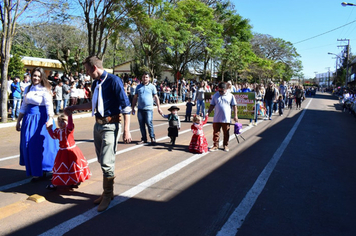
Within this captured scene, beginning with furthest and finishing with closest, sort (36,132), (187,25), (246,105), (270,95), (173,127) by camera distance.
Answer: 1. (187,25)
2. (270,95)
3. (246,105)
4. (173,127)
5. (36,132)

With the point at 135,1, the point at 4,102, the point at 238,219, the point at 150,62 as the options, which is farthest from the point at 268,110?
the point at 150,62

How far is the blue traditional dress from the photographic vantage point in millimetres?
4496

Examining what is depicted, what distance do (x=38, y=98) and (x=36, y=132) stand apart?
56 centimetres

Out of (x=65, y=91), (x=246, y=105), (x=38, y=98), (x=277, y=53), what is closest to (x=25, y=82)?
(x=65, y=91)

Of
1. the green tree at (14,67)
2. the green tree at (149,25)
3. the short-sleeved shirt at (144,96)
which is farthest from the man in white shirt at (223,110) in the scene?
the green tree at (14,67)

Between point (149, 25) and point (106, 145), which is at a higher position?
point (149, 25)

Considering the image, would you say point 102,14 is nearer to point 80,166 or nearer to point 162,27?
point 162,27

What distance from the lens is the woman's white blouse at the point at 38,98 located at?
4.54 metres

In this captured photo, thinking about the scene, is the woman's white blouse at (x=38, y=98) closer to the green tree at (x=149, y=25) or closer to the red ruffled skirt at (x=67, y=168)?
the red ruffled skirt at (x=67, y=168)

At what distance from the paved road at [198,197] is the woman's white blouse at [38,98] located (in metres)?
1.32

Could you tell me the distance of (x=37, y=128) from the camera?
4.53 m

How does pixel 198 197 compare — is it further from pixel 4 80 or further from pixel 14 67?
pixel 14 67

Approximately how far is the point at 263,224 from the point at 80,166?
2831mm

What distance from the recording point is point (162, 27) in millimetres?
20438
